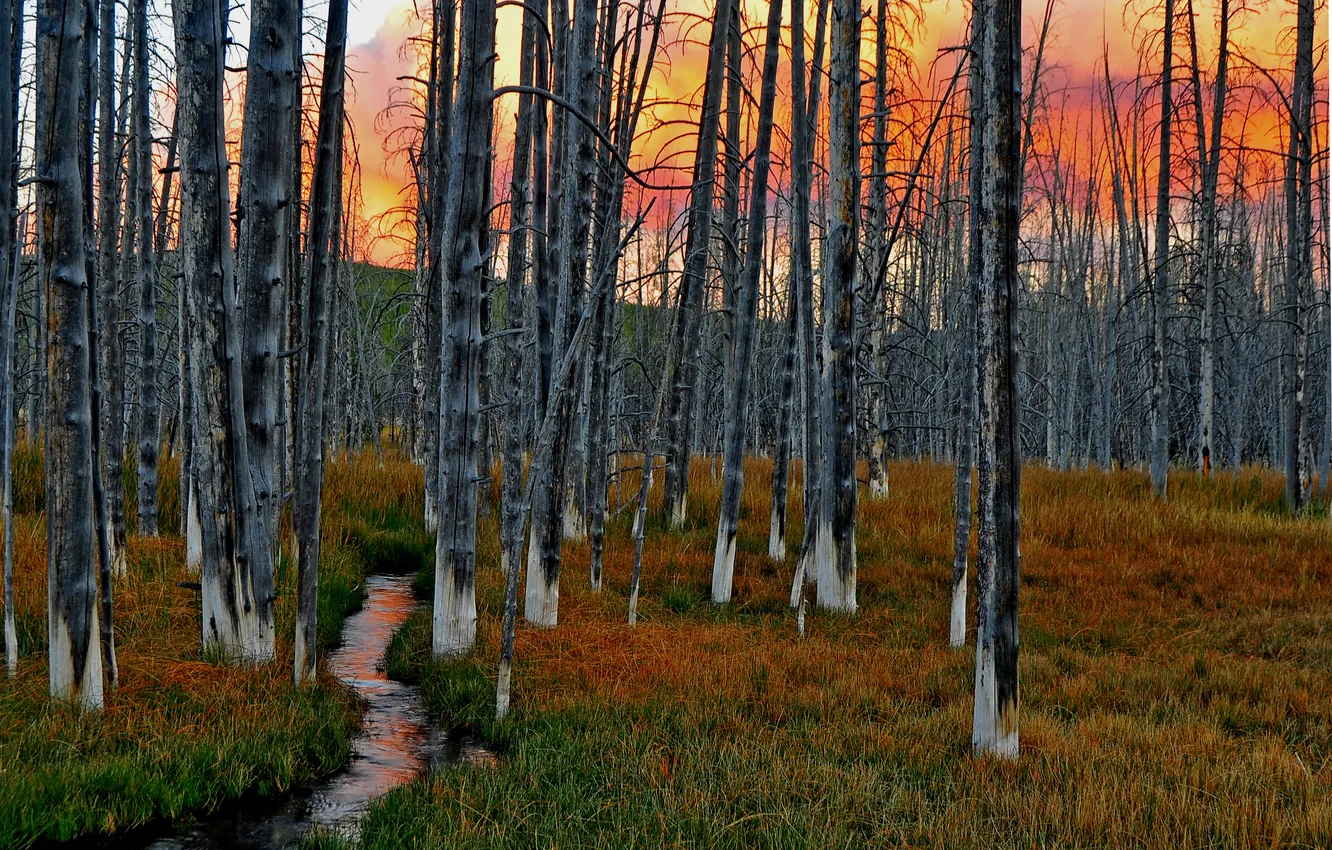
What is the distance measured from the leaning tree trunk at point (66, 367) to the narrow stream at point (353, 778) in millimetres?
1288

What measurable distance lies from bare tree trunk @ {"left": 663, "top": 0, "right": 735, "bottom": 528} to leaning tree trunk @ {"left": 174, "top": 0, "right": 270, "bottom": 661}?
4.79 meters

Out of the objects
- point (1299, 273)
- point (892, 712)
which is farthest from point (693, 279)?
point (1299, 273)

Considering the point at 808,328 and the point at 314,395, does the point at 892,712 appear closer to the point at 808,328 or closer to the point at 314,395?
the point at 808,328

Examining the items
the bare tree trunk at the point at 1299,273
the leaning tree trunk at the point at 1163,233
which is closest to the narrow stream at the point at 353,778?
the leaning tree trunk at the point at 1163,233

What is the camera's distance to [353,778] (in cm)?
546

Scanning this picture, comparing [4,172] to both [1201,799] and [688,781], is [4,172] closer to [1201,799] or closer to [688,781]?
[688,781]

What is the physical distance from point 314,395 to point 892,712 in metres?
4.82

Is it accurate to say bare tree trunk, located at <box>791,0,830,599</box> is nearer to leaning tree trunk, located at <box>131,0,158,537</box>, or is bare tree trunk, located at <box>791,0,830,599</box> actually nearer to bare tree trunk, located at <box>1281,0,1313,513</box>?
leaning tree trunk, located at <box>131,0,158,537</box>

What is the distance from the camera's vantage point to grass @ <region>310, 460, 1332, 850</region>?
4.28m

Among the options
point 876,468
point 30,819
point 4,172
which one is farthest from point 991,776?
point 876,468

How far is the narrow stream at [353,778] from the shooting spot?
4.56 meters

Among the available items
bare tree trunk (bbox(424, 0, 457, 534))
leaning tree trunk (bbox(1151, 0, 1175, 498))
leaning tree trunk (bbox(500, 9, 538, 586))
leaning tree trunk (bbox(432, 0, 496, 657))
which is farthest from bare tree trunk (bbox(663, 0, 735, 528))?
leaning tree trunk (bbox(1151, 0, 1175, 498))

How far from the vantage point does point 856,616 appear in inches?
360

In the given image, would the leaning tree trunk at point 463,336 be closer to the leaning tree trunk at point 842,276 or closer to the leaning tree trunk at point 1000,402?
the leaning tree trunk at point 842,276
